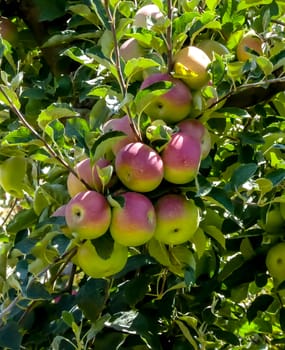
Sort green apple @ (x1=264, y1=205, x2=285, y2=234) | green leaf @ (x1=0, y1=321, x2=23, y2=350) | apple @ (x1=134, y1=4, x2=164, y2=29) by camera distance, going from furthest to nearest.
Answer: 1. green apple @ (x1=264, y1=205, x2=285, y2=234)
2. green leaf @ (x1=0, y1=321, x2=23, y2=350)
3. apple @ (x1=134, y1=4, x2=164, y2=29)

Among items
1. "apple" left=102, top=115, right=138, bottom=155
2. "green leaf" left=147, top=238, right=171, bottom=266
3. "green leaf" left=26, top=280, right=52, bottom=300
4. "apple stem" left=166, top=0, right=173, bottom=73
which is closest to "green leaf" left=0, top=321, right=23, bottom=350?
"green leaf" left=26, top=280, right=52, bottom=300

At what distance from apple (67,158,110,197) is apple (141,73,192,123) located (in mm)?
94

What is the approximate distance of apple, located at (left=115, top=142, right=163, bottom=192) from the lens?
2.80 feet

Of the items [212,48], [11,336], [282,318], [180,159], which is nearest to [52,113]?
[180,159]

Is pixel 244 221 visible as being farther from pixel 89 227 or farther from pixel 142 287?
pixel 89 227

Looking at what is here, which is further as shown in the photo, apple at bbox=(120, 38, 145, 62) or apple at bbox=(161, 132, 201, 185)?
apple at bbox=(120, 38, 145, 62)

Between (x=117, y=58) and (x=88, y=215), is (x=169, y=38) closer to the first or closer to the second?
(x=117, y=58)

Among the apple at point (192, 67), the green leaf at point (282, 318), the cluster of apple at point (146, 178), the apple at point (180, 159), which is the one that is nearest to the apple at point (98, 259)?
the cluster of apple at point (146, 178)

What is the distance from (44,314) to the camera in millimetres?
1233

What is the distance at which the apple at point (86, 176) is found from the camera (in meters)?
0.88

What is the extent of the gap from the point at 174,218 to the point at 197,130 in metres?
0.12

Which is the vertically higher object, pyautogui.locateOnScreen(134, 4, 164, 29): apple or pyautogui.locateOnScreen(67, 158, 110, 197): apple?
pyautogui.locateOnScreen(134, 4, 164, 29): apple

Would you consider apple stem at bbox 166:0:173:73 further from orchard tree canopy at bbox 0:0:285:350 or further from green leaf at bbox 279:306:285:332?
green leaf at bbox 279:306:285:332

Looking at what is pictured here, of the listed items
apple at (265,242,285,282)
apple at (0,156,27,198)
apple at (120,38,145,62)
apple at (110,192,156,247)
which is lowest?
apple at (265,242,285,282)
